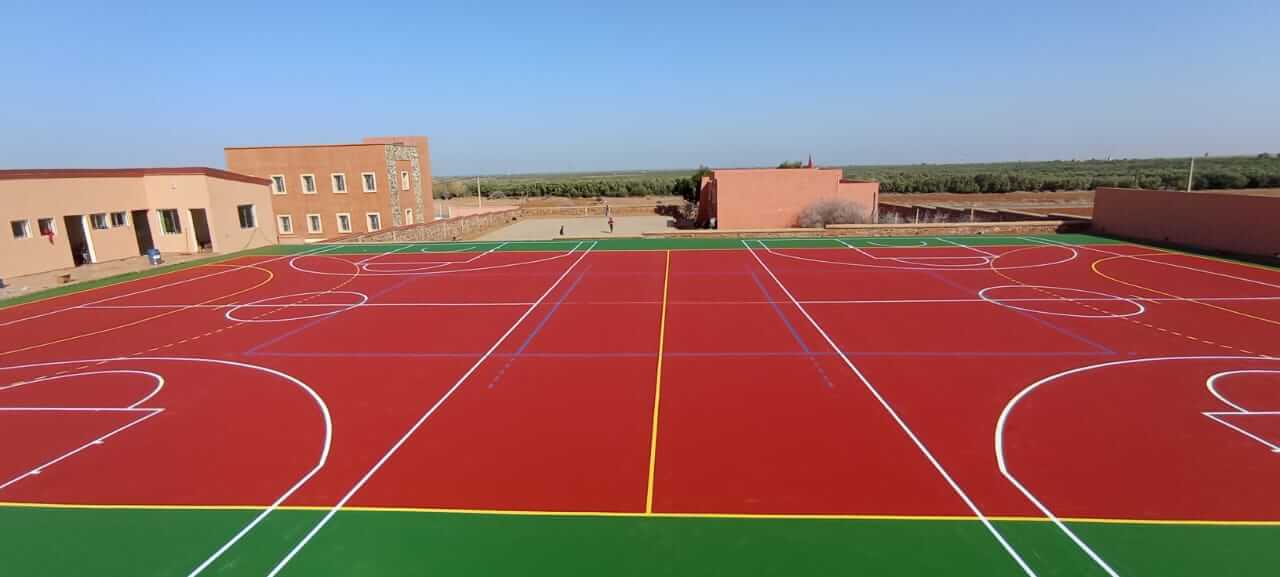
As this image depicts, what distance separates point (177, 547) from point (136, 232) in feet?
80.4

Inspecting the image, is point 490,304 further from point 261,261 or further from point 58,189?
point 58,189

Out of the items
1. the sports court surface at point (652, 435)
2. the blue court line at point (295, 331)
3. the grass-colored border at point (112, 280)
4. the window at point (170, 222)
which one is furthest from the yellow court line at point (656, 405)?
the window at point (170, 222)

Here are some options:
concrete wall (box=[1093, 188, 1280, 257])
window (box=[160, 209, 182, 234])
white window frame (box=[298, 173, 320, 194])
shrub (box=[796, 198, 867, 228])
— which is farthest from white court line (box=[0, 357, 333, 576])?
shrub (box=[796, 198, 867, 228])

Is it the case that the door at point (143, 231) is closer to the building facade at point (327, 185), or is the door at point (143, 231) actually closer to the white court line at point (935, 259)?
the building facade at point (327, 185)

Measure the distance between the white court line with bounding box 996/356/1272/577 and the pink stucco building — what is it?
997 inches

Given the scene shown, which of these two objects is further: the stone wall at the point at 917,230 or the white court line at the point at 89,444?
the stone wall at the point at 917,230

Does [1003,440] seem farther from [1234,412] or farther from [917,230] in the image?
[917,230]

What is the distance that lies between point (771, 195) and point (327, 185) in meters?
26.1

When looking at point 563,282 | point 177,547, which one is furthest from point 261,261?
point 177,547

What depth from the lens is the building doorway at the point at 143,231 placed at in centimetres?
2448

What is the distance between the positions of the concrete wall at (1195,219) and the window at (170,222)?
1526 inches

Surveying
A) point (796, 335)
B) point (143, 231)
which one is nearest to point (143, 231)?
point (143, 231)

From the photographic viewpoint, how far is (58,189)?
65.6 feet

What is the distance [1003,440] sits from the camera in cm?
748
